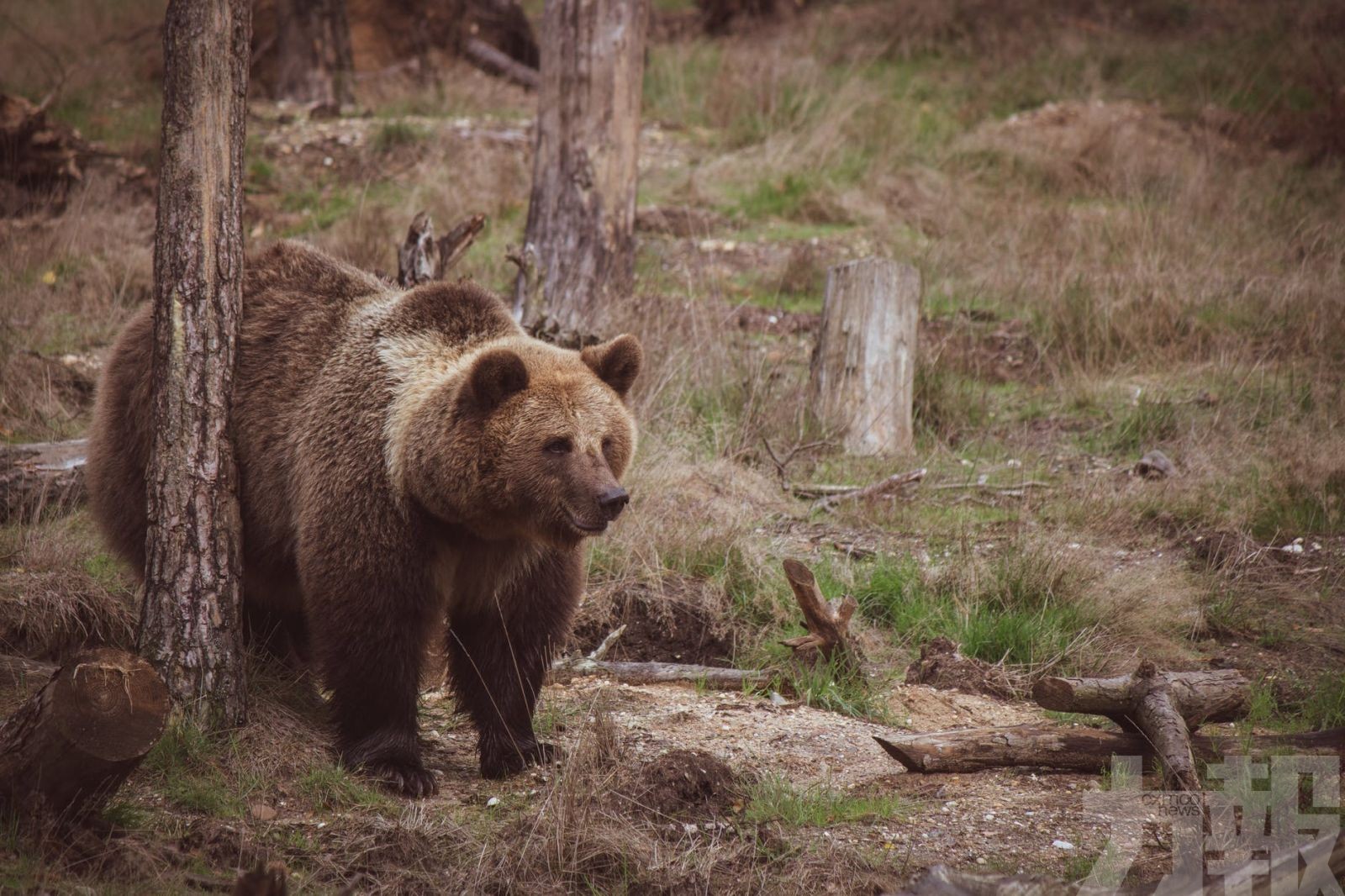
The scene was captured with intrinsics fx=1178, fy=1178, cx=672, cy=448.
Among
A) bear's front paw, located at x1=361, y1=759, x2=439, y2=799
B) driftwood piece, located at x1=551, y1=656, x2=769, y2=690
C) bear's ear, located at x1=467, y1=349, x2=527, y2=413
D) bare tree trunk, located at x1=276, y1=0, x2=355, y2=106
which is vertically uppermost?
bare tree trunk, located at x1=276, y1=0, x2=355, y2=106

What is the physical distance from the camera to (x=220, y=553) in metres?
4.41

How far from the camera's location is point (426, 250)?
21.8 ft

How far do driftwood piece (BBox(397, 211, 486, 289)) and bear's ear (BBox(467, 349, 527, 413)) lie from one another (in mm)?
2431

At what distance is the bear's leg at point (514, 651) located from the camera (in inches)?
178

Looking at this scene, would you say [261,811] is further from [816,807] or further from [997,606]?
[997,606]

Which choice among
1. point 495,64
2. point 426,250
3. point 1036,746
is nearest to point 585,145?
point 426,250

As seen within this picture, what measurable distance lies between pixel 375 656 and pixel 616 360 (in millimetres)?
1410

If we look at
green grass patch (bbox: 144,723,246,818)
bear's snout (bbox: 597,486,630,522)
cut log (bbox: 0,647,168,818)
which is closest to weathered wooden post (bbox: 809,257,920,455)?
bear's snout (bbox: 597,486,630,522)

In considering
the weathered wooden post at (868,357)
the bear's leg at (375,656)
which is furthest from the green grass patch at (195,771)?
the weathered wooden post at (868,357)

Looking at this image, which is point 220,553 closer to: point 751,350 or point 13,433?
point 13,433

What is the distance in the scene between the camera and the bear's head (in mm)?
4078

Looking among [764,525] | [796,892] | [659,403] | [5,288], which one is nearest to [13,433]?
[5,288]

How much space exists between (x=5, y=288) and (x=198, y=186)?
210 inches

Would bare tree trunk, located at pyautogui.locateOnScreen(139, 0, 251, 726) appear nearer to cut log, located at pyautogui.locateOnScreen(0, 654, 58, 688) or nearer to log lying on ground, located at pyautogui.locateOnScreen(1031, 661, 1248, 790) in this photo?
cut log, located at pyautogui.locateOnScreen(0, 654, 58, 688)
